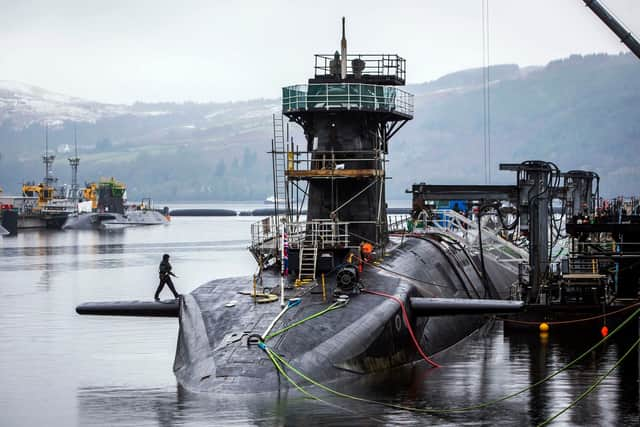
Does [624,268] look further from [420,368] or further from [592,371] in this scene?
[420,368]

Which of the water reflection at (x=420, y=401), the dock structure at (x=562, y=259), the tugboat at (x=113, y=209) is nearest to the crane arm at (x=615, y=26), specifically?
the dock structure at (x=562, y=259)

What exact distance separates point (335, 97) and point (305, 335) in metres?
14.6

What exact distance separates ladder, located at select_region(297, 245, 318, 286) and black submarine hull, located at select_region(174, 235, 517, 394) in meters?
0.71

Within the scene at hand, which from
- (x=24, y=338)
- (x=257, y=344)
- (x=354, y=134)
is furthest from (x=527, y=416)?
(x=24, y=338)

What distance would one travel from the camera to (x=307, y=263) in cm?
3253

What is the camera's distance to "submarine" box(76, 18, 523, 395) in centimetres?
2583

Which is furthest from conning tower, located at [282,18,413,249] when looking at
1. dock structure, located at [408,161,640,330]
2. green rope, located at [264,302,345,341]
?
green rope, located at [264,302,345,341]

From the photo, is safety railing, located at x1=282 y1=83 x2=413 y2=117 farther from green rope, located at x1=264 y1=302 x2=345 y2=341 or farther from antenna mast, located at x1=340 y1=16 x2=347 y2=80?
green rope, located at x1=264 y1=302 x2=345 y2=341

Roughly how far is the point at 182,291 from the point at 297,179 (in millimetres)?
23439

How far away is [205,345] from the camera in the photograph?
26.5 m

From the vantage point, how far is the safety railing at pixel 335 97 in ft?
127

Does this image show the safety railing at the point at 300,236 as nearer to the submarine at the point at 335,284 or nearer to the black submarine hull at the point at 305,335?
the submarine at the point at 335,284

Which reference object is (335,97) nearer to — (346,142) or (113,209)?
(346,142)

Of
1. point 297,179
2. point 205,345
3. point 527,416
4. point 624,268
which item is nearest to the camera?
point 527,416
